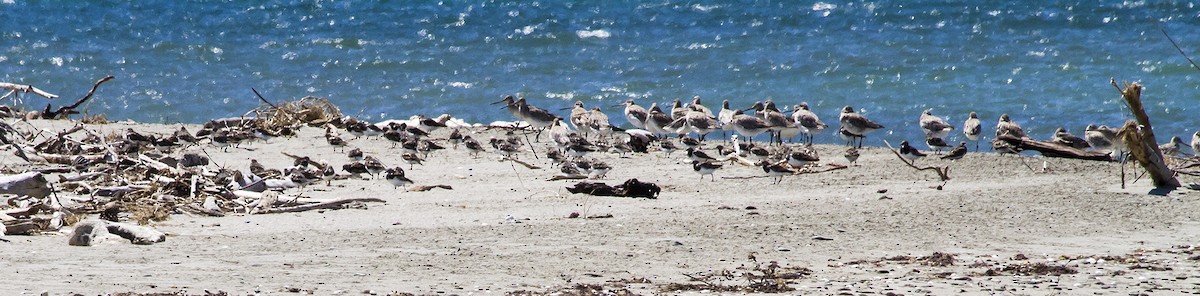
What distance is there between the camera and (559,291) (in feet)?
27.5

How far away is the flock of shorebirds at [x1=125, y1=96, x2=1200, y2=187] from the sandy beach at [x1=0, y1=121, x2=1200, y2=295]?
0.87ft

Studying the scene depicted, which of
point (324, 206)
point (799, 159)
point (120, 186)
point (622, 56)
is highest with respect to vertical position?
point (622, 56)

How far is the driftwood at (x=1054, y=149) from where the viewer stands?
51.1 ft

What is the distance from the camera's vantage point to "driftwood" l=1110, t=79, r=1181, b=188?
43.2ft

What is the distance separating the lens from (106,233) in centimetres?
1003

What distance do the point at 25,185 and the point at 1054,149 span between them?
32.0ft

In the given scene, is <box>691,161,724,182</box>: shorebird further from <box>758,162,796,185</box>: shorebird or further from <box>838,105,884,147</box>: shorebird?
<box>838,105,884,147</box>: shorebird

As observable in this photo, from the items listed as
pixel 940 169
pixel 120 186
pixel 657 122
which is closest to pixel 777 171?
pixel 940 169

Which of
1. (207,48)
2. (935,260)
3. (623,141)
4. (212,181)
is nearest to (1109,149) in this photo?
(623,141)

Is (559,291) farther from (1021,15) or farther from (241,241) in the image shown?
(1021,15)

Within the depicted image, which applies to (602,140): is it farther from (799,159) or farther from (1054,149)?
(1054,149)

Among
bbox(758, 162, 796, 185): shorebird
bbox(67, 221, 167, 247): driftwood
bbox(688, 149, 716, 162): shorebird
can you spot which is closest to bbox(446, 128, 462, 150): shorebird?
bbox(688, 149, 716, 162): shorebird

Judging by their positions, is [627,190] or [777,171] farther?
[777,171]

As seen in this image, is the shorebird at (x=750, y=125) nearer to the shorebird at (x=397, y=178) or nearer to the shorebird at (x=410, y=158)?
the shorebird at (x=410, y=158)
